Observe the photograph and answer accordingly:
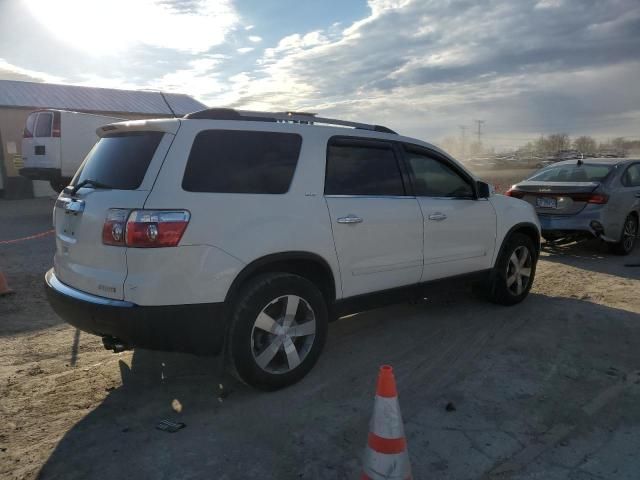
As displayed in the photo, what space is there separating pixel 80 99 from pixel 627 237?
22.7 m

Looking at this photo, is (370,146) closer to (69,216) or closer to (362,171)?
(362,171)

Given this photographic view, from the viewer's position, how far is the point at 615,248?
8148 millimetres

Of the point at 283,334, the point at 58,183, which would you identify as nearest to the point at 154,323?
the point at 283,334

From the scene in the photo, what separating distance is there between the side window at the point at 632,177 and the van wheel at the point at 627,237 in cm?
53

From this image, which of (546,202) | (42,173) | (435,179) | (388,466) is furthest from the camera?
(42,173)

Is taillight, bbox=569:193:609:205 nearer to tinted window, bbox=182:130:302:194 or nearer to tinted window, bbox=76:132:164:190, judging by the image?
tinted window, bbox=182:130:302:194

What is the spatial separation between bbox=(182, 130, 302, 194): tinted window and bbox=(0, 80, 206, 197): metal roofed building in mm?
15086

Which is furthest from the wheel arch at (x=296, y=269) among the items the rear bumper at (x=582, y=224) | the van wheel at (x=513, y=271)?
the rear bumper at (x=582, y=224)

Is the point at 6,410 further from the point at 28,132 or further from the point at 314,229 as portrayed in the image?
the point at 28,132

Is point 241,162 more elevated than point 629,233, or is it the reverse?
point 241,162

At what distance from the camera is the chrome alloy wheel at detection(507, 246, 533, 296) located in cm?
550

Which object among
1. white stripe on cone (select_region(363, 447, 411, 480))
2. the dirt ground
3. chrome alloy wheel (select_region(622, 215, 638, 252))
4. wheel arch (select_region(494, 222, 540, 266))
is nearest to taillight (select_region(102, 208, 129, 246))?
the dirt ground

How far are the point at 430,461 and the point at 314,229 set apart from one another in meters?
1.67

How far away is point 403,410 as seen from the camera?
337 centimetres
